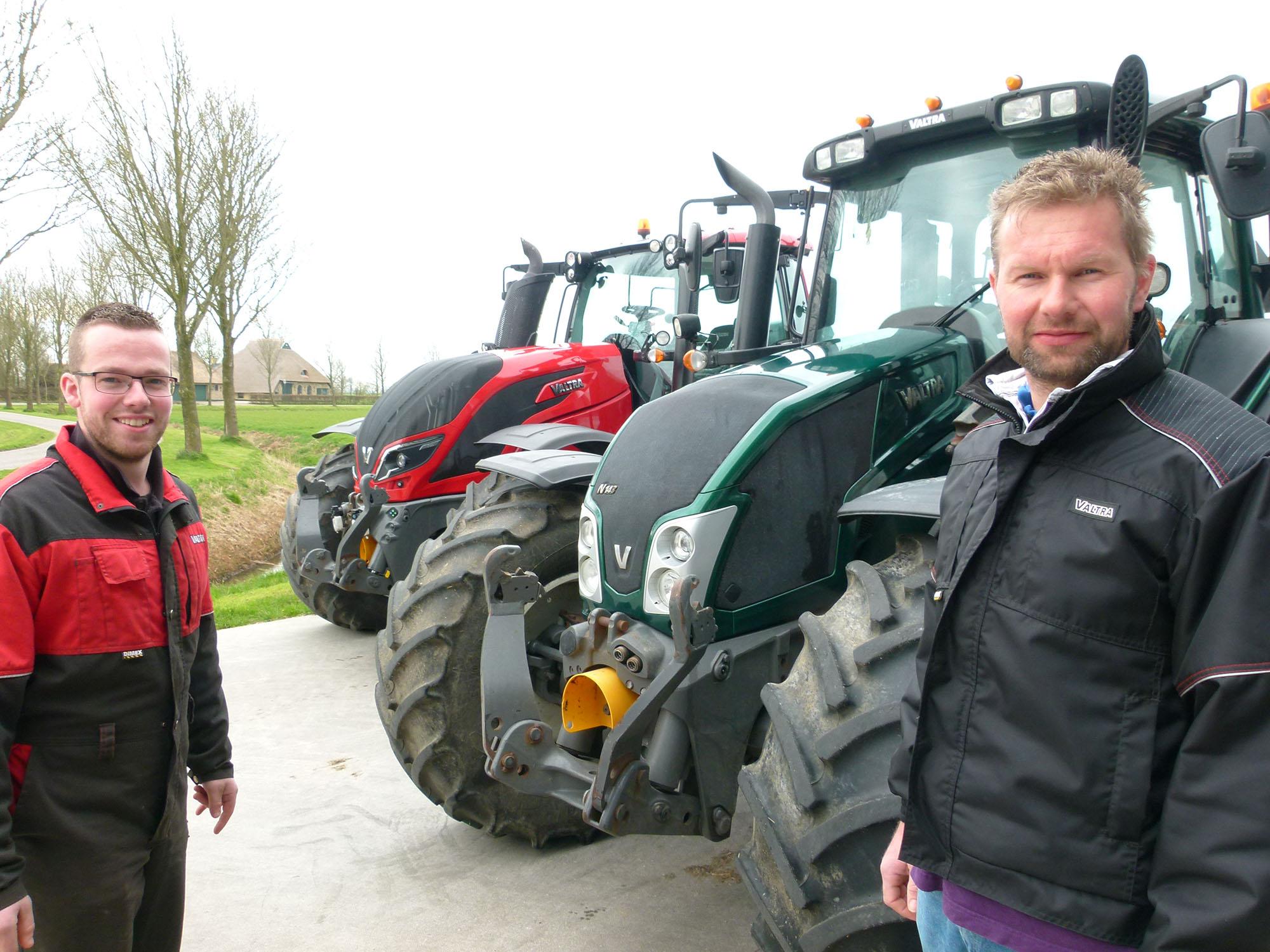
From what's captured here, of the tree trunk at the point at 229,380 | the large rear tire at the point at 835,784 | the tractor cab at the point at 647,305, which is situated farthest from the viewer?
the tree trunk at the point at 229,380

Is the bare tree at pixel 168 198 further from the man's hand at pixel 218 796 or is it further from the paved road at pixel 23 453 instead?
the man's hand at pixel 218 796

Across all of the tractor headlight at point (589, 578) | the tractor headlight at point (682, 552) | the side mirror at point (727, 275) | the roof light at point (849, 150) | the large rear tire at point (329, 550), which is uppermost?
the roof light at point (849, 150)

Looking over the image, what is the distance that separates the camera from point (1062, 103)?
→ 313cm

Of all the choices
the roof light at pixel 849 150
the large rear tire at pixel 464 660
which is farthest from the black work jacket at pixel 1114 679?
the roof light at pixel 849 150

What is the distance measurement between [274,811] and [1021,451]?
3.79 m

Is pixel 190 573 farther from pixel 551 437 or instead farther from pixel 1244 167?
pixel 1244 167

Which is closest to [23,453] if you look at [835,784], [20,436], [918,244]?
[20,436]

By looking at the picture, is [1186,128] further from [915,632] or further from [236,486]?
[236,486]

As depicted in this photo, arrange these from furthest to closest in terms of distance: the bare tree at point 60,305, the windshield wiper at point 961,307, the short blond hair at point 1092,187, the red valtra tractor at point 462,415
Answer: the bare tree at point 60,305 → the red valtra tractor at point 462,415 → the windshield wiper at point 961,307 → the short blond hair at point 1092,187

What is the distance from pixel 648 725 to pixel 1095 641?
4.81 feet

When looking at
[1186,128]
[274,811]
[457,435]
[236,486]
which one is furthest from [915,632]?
[236,486]

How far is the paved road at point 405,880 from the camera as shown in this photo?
3178 mm

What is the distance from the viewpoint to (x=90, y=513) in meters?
2.18

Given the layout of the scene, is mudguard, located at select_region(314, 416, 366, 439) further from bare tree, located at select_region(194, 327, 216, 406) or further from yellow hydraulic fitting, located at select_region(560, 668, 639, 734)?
bare tree, located at select_region(194, 327, 216, 406)
